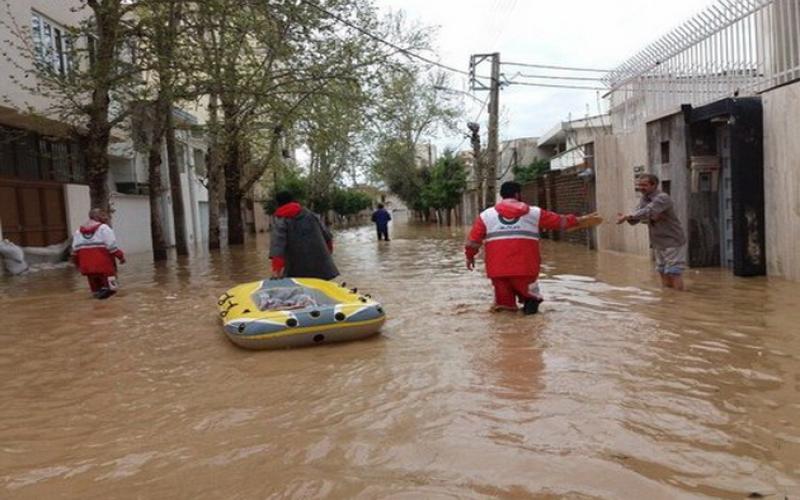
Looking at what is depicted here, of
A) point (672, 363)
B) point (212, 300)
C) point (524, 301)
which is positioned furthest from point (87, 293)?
point (672, 363)

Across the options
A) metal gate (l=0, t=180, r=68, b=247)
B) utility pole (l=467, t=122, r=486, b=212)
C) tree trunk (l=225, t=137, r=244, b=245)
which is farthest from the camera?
utility pole (l=467, t=122, r=486, b=212)

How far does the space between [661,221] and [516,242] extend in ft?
8.11

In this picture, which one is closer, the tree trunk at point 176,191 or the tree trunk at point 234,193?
the tree trunk at point 176,191

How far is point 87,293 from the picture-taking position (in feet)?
39.4

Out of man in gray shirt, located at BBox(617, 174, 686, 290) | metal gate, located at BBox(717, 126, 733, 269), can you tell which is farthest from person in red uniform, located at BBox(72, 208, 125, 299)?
metal gate, located at BBox(717, 126, 733, 269)

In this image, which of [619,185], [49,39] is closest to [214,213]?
[49,39]

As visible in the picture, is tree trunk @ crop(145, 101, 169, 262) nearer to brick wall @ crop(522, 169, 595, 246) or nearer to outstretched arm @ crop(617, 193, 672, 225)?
brick wall @ crop(522, 169, 595, 246)

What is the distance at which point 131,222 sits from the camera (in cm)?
2538

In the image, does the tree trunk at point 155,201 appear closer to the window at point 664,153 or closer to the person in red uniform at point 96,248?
the person in red uniform at point 96,248

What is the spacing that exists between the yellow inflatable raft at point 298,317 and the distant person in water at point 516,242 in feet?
4.96

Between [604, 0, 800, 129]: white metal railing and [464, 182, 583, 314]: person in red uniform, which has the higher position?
[604, 0, 800, 129]: white metal railing

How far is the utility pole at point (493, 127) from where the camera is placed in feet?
84.0

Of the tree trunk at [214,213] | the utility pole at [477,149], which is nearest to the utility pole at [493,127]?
the utility pole at [477,149]

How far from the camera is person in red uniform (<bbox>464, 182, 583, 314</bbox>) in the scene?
7695mm
